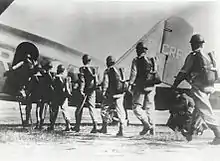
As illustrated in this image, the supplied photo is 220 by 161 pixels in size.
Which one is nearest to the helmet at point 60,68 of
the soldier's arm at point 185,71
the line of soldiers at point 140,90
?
the line of soldiers at point 140,90

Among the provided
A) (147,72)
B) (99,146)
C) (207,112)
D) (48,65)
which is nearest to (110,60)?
(147,72)

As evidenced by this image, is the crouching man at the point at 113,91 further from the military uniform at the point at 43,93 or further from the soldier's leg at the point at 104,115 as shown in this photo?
the military uniform at the point at 43,93

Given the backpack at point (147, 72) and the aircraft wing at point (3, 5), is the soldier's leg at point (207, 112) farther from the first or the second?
the aircraft wing at point (3, 5)

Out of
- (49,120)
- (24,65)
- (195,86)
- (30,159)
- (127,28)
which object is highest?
(127,28)

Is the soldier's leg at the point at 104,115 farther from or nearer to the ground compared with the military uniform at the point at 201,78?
nearer to the ground

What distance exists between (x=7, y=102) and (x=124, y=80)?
1.74ft

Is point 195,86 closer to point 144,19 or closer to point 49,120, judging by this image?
point 144,19

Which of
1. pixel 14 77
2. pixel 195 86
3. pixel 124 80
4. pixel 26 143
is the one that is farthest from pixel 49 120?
pixel 195 86

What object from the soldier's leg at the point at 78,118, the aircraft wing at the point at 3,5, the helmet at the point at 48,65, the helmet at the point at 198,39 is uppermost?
the aircraft wing at the point at 3,5

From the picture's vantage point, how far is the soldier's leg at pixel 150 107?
163cm

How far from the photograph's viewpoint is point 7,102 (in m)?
1.64

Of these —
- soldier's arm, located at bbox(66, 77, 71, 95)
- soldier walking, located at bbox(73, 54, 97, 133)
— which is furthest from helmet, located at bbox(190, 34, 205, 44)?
soldier's arm, located at bbox(66, 77, 71, 95)

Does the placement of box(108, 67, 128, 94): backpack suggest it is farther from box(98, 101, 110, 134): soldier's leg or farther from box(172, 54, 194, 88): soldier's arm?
box(172, 54, 194, 88): soldier's arm

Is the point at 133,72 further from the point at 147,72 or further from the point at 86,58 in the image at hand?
the point at 86,58
